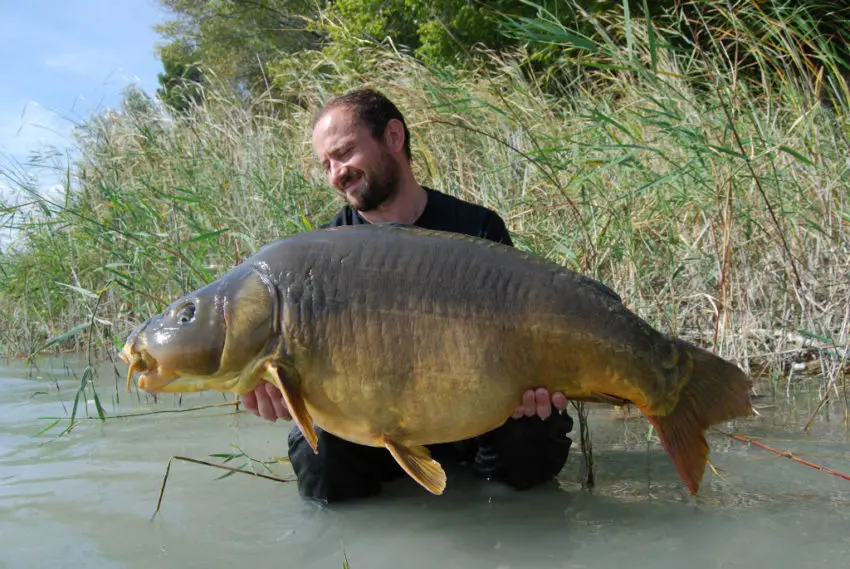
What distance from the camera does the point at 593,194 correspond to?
14.3ft

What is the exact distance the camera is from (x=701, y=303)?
12.3 ft

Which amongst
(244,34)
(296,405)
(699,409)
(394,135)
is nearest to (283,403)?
(296,405)

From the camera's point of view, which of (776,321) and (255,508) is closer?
(255,508)

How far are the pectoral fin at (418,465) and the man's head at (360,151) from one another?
3.89 ft

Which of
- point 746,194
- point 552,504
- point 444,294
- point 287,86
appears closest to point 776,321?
point 746,194

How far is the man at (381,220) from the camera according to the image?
250cm

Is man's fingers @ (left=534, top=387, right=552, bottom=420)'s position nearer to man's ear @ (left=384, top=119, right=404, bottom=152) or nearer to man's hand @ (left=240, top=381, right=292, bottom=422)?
man's hand @ (left=240, top=381, right=292, bottom=422)

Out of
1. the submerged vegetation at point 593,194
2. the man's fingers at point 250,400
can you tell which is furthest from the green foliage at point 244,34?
the man's fingers at point 250,400

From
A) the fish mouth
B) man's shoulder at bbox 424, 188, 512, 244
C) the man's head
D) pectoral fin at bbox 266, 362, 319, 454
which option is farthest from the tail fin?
the man's head

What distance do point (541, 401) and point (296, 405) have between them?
61 cm

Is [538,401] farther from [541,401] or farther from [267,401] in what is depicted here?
[267,401]

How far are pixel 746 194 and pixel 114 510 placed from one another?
3.05 metres

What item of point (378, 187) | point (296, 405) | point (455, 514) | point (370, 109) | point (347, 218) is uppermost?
point (370, 109)

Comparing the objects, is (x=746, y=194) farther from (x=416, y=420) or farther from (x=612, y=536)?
(x=416, y=420)
